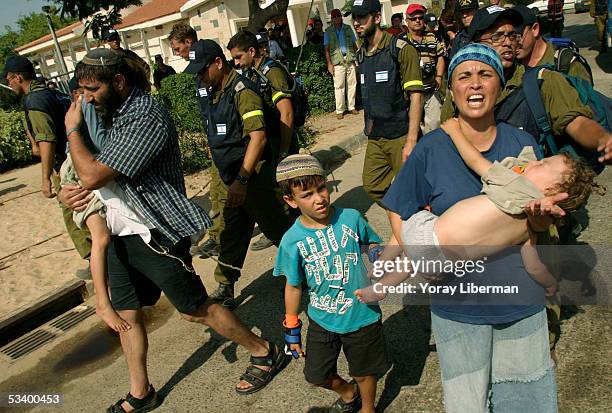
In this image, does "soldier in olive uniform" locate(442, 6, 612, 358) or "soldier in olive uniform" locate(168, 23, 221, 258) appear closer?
"soldier in olive uniform" locate(442, 6, 612, 358)

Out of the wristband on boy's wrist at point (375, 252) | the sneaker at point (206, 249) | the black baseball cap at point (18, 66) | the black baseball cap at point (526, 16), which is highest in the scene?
the black baseball cap at point (18, 66)

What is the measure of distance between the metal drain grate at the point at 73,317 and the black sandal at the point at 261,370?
202 cm

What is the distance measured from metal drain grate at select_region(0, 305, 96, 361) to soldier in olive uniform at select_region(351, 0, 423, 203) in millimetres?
A: 2804

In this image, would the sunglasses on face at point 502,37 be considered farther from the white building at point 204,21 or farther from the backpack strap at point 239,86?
the white building at point 204,21

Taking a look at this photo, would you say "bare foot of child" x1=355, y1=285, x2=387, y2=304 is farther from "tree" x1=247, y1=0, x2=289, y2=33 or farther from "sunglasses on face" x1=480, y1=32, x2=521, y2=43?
"tree" x1=247, y1=0, x2=289, y2=33

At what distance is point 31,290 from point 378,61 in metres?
4.03

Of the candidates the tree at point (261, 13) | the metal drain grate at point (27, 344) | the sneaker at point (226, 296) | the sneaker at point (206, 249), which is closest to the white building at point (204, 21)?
the tree at point (261, 13)

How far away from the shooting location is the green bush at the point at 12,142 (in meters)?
12.5

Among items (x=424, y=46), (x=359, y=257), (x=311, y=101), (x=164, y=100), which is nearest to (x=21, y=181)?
(x=164, y=100)

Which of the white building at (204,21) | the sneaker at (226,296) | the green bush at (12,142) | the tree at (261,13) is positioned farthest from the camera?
the white building at (204,21)

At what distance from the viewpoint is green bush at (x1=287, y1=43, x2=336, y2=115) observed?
11.7 meters

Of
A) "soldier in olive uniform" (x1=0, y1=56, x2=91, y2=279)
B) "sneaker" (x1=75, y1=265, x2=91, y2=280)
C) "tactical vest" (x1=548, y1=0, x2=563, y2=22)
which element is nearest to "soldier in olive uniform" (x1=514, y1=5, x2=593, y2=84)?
Answer: "soldier in olive uniform" (x1=0, y1=56, x2=91, y2=279)

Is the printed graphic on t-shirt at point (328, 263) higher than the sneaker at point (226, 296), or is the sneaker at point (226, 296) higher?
the printed graphic on t-shirt at point (328, 263)

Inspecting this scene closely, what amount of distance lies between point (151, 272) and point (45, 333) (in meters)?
2.12
